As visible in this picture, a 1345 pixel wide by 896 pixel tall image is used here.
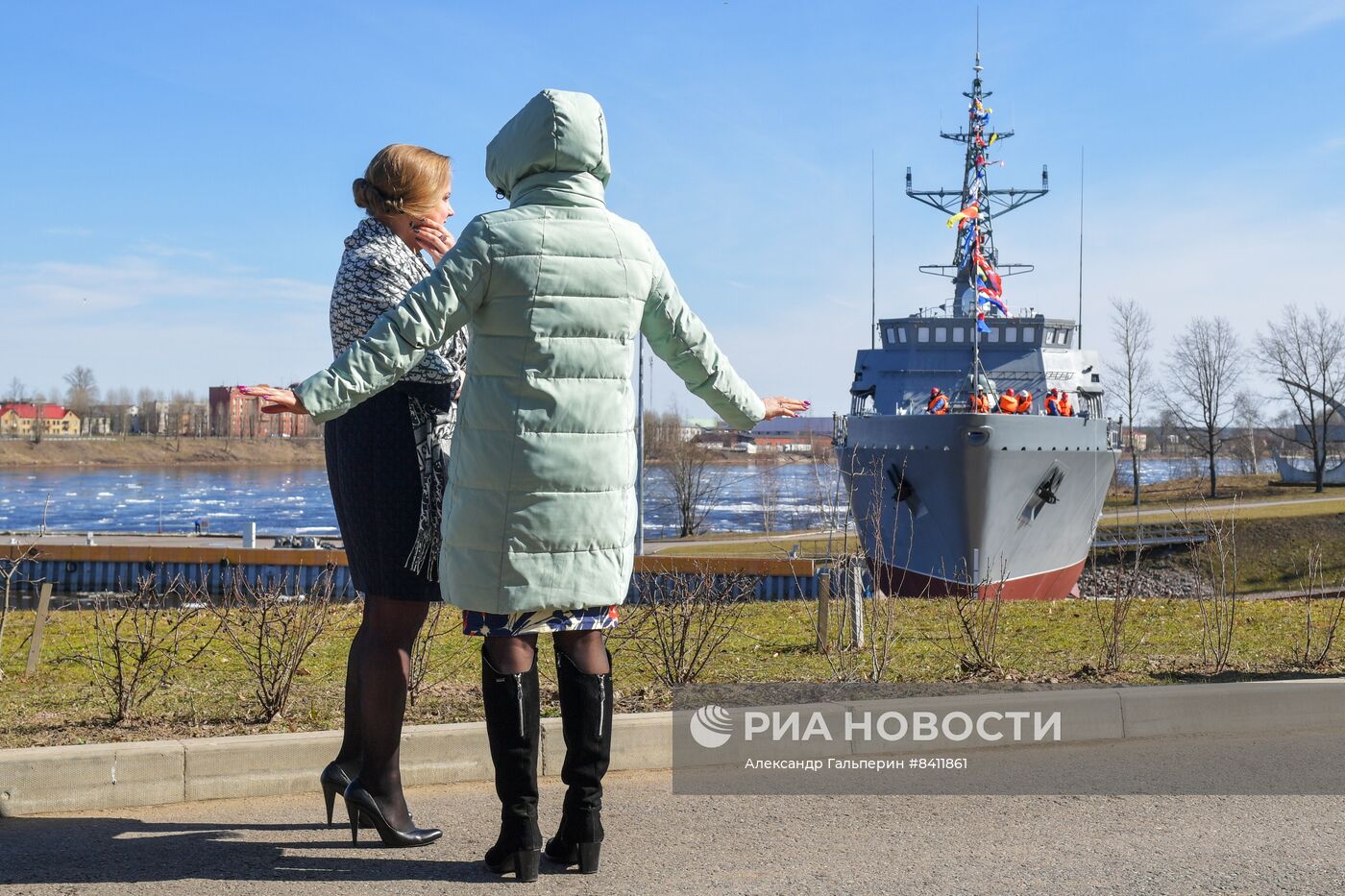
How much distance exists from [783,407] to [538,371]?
3.29ft

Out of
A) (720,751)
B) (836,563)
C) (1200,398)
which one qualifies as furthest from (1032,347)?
(1200,398)

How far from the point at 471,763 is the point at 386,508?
44.1 inches

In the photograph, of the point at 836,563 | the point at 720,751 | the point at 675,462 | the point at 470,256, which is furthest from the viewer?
the point at 675,462

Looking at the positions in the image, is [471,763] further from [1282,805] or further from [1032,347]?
[1032,347]

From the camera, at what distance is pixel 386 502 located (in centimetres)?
330

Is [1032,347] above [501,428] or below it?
above

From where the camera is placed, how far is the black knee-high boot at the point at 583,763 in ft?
9.95

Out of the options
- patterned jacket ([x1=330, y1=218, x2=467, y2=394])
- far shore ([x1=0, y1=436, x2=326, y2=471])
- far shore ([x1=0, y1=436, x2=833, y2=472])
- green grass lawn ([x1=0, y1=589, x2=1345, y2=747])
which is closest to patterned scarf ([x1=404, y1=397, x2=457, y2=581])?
patterned jacket ([x1=330, y1=218, x2=467, y2=394])

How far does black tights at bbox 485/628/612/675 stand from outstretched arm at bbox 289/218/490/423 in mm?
689

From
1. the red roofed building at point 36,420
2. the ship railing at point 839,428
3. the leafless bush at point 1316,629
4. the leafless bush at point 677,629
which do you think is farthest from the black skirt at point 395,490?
the red roofed building at point 36,420

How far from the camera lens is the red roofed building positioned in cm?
14675

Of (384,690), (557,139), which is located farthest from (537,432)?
(384,690)

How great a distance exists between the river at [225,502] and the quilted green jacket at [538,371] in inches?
1007

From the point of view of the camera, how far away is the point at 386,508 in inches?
130
